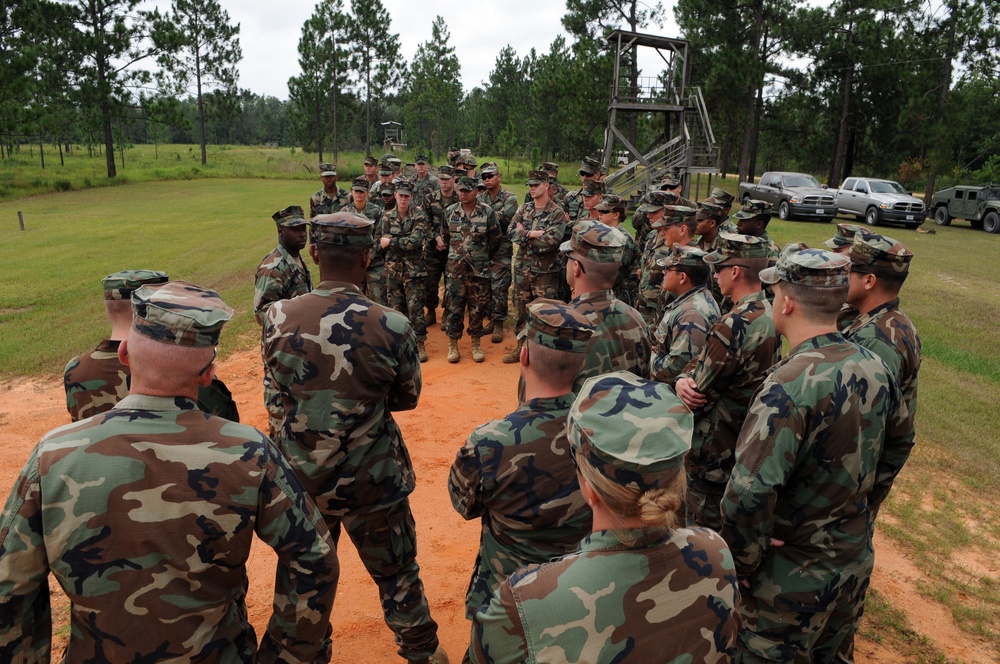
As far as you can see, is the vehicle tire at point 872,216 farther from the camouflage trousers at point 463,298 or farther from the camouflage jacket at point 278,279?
the camouflage jacket at point 278,279

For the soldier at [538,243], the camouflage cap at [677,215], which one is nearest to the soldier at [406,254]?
the soldier at [538,243]

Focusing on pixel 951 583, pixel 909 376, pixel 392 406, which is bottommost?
pixel 951 583

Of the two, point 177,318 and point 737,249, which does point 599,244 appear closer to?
point 737,249

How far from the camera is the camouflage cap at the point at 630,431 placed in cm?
150

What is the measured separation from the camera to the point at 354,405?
122 inches

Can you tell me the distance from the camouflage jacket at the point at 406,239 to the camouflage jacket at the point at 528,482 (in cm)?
631

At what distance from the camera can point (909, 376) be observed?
3475 millimetres

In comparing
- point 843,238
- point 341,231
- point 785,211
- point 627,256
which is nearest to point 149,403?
point 341,231

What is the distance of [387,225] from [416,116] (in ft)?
168

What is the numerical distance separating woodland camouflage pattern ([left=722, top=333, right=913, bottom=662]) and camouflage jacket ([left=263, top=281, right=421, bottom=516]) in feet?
5.33

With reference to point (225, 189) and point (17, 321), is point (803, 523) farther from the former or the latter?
point (225, 189)

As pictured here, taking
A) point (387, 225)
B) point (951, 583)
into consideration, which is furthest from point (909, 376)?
point (387, 225)

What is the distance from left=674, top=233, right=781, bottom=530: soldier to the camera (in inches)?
137

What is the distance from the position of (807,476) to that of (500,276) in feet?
20.6
